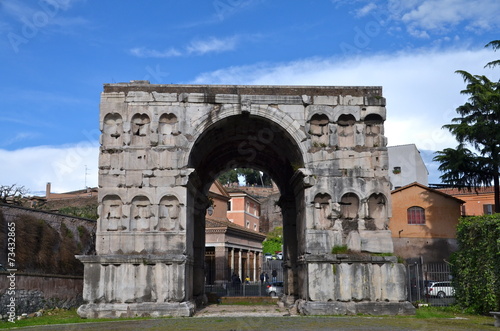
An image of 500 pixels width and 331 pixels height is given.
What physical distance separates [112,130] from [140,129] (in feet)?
3.05

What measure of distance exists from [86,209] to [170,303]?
2579 cm

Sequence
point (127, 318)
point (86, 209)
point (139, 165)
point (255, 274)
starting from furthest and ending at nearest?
point (255, 274)
point (86, 209)
point (139, 165)
point (127, 318)

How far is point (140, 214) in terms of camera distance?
1823 centimetres

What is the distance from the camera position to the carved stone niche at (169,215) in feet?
59.6

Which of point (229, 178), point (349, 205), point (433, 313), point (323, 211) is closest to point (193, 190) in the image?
point (323, 211)

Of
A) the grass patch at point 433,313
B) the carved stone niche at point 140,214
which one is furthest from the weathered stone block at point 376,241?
the carved stone niche at point 140,214

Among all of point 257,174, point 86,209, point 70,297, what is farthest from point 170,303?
point 257,174

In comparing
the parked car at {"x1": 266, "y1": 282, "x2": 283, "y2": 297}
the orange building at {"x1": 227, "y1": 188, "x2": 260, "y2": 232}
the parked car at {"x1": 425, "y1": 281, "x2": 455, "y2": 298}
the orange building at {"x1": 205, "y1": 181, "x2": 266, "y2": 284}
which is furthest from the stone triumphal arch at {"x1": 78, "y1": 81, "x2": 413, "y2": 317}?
the orange building at {"x1": 227, "y1": 188, "x2": 260, "y2": 232}

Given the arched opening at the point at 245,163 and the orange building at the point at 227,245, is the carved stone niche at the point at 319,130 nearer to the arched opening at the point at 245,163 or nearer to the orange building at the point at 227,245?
the arched opening at the point at 245,163

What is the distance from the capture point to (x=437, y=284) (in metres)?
28.8

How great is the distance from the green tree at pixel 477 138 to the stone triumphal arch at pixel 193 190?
1731cm

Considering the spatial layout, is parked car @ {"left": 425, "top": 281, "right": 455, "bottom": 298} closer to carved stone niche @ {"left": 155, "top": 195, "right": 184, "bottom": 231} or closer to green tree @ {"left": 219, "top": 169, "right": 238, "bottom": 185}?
carved stone niche @ {"left": 155, "top": 195, "right": 184, "bottom": 231}

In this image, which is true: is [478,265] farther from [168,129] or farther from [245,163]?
[168,129]

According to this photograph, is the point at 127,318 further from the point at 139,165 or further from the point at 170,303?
the point at 139,165
